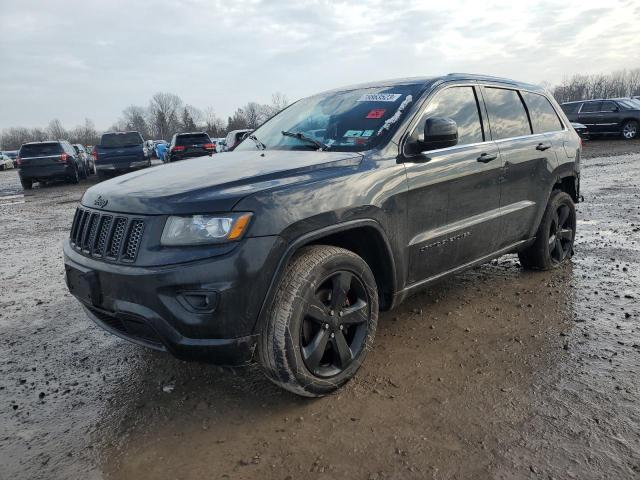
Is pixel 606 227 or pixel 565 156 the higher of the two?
pixel 565 156

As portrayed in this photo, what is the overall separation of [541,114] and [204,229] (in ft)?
12.0

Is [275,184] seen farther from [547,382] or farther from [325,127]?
[547,382]

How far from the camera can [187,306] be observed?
234 centimetres

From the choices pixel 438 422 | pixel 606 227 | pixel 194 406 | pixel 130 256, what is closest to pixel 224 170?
pixel 130 256

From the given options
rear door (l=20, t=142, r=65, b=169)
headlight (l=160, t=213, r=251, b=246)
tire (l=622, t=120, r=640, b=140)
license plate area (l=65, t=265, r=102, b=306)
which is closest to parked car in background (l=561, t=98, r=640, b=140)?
tire (l=622, t=120, r=640, b=140)

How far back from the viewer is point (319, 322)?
2.70 m

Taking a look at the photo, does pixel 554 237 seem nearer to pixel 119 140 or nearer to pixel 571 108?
pixel 119 140

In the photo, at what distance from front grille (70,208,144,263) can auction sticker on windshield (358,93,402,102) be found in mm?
1893

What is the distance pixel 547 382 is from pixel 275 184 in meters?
1.90

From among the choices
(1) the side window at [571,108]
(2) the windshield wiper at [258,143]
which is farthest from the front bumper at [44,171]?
(1) the side window at [571,108]

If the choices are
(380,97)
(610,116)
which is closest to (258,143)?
(380,97)

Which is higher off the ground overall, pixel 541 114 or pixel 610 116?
pixel 541 114

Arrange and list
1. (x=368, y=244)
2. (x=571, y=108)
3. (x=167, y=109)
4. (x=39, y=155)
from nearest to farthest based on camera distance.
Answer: (x=368, y=244) < (x=39, y=155) < (x=571, y=108) < (x=167, y=109)

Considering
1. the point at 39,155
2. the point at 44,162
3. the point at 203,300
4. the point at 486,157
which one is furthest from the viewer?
the point at 39,155
